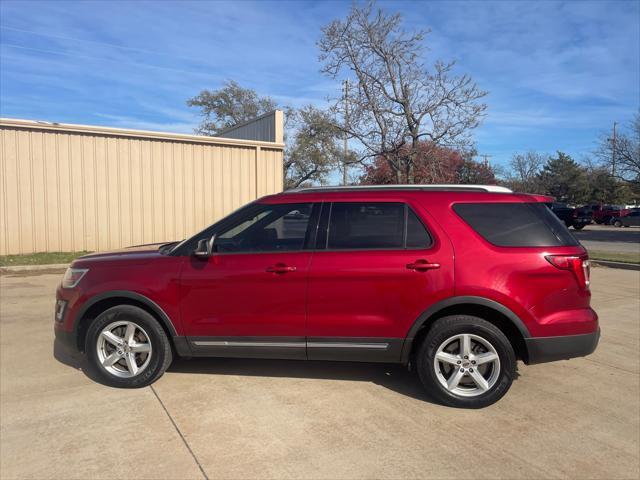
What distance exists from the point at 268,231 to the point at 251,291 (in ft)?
1.85

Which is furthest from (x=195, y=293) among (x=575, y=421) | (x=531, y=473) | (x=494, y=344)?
(x=575, y=421)

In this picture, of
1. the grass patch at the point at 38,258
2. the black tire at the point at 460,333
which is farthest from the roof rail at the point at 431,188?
the grass patch at the point at 38,258

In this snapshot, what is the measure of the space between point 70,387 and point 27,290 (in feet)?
17.3

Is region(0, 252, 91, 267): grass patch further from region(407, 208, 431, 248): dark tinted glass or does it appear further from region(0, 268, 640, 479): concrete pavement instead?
region(407, 208, 431, 248): dark tinted glass

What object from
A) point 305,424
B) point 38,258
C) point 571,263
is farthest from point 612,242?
point 305,424

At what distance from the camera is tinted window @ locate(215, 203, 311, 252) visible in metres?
4.35

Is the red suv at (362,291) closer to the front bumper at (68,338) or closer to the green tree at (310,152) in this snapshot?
the front bumper at (68,338)

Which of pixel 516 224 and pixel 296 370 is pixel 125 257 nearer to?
pixel 296 370

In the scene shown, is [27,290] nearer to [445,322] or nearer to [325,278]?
[325,278]

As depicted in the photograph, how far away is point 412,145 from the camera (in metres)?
12.7

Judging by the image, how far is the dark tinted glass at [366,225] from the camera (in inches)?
166

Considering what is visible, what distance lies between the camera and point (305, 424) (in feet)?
12.3

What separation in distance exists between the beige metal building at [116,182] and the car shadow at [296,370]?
356 inches

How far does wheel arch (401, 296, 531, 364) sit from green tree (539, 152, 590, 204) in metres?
57.8
